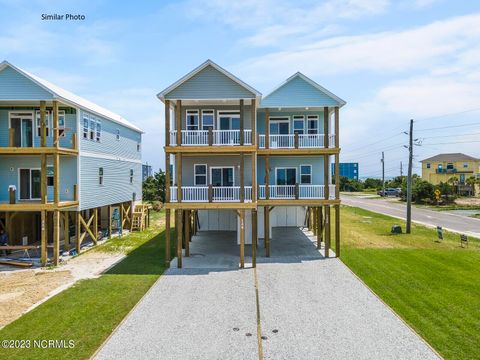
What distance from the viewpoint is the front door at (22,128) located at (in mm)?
19766

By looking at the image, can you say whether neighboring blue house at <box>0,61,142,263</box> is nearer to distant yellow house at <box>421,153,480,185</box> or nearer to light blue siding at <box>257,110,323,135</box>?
light blue siding at <box>257,110,323,135</box>

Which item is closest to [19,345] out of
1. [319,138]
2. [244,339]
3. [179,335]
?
[179,335]

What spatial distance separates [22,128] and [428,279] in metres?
22.9

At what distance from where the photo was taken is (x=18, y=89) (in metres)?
17.6

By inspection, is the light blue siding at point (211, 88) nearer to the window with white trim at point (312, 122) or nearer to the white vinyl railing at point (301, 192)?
the window with white trim at point (312, 122)

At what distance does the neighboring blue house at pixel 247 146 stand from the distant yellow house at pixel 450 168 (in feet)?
190

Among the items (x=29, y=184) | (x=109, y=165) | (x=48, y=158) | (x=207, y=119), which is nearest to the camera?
(x=207, y=119)

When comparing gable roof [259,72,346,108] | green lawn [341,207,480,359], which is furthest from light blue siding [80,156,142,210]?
green lawn [341,207,480,359]

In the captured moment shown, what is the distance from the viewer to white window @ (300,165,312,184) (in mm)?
21391

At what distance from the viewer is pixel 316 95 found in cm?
1902

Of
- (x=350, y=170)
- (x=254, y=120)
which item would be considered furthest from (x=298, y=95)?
(x=350, y=170)

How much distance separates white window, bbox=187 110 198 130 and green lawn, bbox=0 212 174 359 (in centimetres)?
777

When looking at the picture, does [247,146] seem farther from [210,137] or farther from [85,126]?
[85,126]

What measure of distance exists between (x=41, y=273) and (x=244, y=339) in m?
11.8
